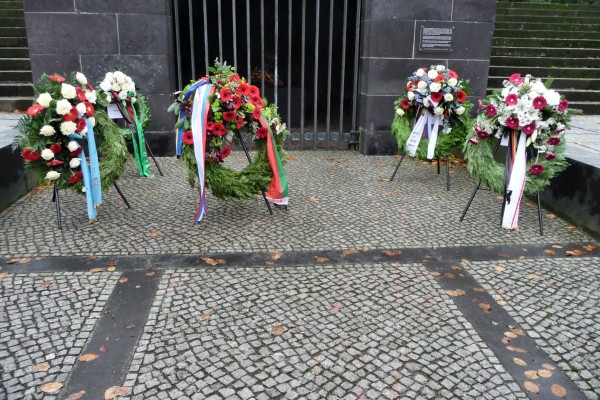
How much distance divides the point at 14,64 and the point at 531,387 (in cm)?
1110

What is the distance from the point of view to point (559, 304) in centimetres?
382

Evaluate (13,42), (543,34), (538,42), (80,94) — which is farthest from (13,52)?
(543,34)

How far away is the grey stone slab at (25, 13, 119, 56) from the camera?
296 inches

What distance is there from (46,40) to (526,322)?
7.51 metres

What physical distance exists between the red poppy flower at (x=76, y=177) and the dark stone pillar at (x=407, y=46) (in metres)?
4.90

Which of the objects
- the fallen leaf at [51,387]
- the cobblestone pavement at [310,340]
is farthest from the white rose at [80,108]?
the fallen leaf at [51,387]

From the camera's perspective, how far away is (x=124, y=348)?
3.20 metres

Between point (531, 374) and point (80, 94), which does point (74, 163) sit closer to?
point (80, 94)

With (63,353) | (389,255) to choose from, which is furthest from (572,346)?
(63,353)

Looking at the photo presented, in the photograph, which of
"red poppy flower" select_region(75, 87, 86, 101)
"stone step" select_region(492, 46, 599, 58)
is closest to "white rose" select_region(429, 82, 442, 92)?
"red poppy flower" select_region(75, 87, 86, 101)

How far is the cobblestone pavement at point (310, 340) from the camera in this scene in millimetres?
2891

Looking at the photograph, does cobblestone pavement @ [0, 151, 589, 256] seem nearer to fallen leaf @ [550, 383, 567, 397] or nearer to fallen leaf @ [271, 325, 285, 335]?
fallen leaf @ [271, 325, 285, 335]

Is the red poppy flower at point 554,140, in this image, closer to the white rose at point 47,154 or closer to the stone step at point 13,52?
the white rose at point 47,154

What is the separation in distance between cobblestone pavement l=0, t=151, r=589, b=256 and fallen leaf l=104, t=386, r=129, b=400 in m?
1.89
